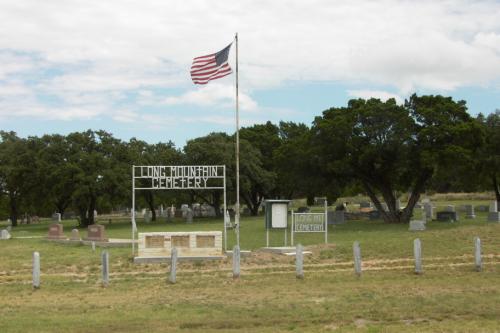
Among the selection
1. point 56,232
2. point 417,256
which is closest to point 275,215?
point 417,256

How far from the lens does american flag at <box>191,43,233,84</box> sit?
21.5 m

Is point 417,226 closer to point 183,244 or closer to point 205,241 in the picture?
point 205,241

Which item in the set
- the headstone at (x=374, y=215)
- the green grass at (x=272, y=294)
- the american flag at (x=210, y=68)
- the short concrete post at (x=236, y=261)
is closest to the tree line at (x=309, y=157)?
the headstone at (x=374, y=215)

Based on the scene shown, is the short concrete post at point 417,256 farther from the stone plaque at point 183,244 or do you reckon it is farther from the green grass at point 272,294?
the stone plaque at point 183,244

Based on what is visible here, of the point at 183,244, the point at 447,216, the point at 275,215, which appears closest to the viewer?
the point at 183,244

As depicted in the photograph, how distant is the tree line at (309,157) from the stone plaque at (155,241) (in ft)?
61.1

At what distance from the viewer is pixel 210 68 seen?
21.5 metres

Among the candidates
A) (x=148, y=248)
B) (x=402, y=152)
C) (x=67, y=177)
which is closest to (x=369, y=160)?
(x=402, y=152)

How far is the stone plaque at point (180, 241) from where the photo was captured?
21531mm

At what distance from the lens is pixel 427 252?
2106 centimetres

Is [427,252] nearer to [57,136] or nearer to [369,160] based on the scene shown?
[369,160]

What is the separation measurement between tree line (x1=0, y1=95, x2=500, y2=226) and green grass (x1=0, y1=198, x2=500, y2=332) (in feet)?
47.4

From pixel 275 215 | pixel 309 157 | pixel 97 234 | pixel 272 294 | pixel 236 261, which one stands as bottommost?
pixel 272 294

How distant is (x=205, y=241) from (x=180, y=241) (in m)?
0.88
